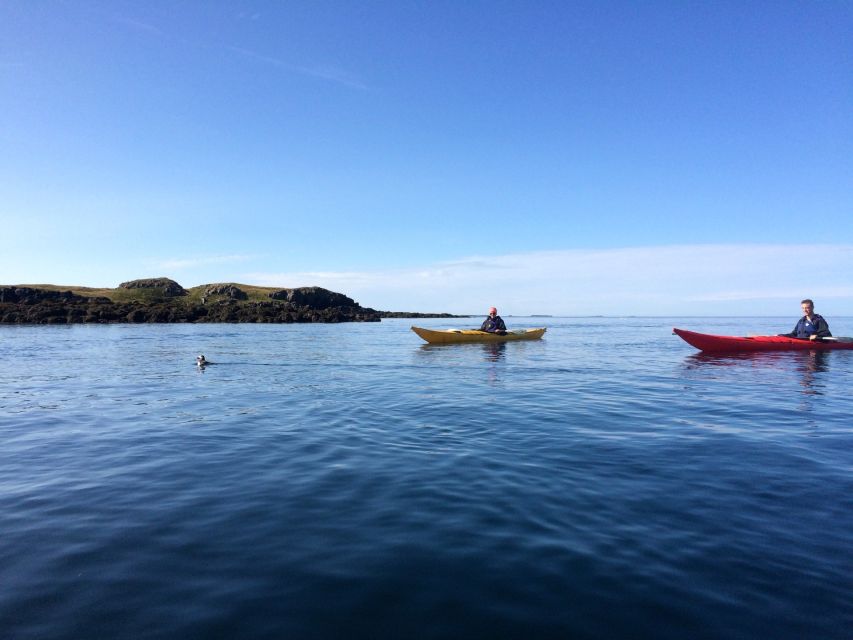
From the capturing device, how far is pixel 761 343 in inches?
1150

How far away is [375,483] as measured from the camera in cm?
764

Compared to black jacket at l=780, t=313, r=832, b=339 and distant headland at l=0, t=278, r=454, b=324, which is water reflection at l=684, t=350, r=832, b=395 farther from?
distant headland at l=0, t=278, r=454, b=324

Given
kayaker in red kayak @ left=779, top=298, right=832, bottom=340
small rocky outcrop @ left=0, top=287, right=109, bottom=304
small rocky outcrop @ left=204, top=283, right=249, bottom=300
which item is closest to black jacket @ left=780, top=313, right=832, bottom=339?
kayaker in red kayak @ left=779, top=298, right=832, bottom=340

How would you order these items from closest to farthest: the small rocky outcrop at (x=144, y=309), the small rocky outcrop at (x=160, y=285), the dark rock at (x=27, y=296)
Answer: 1. the small rocky outcrop at (x=144, y=309)
2. the dark rock at (x=27, y=296)
3. the small rocky outcrop at (x=160, y=285)

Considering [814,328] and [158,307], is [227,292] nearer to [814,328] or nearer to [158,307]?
[158,307]

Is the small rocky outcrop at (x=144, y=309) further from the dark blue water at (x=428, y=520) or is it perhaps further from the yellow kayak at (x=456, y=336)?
the dark blue water at (x=428, y=520)

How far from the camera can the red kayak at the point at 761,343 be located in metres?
28.7

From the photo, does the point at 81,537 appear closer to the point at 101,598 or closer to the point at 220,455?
the point at 101,598

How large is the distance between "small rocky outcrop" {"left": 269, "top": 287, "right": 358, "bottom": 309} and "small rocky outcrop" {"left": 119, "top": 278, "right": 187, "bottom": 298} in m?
30.2

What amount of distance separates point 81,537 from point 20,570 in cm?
84

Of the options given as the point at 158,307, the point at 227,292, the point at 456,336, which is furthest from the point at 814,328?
the point at 227,292

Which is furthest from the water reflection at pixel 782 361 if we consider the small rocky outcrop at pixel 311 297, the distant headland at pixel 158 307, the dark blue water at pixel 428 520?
the small rocky outcrop at pixel 311 297

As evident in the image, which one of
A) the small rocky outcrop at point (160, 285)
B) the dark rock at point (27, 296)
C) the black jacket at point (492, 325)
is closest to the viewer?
the black jacket at point (492, 325)

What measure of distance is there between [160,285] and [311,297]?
46513 mm
